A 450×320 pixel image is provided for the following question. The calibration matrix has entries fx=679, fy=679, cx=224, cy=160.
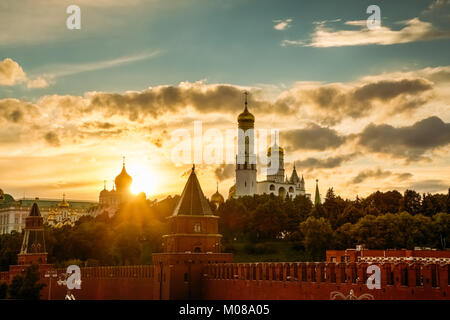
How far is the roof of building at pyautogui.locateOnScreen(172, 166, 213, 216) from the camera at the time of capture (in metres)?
56.6

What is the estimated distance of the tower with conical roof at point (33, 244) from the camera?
92688 millimetres

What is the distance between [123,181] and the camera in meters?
140

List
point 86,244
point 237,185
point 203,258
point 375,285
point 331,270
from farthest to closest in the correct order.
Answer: point 237,185 → point 86,244 → point 203,258 → point 331,270 → point 375,285

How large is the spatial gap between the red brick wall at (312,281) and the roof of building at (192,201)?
199 inches

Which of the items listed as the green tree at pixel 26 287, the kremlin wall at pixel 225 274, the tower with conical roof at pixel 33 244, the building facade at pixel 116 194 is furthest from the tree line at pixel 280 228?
the building facade at pixel 116 194

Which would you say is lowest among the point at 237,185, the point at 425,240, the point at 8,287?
the point at 8,287

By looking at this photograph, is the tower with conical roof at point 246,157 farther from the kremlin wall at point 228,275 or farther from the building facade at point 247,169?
the kremlin wall at point 228,275

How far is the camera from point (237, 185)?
143 metres
